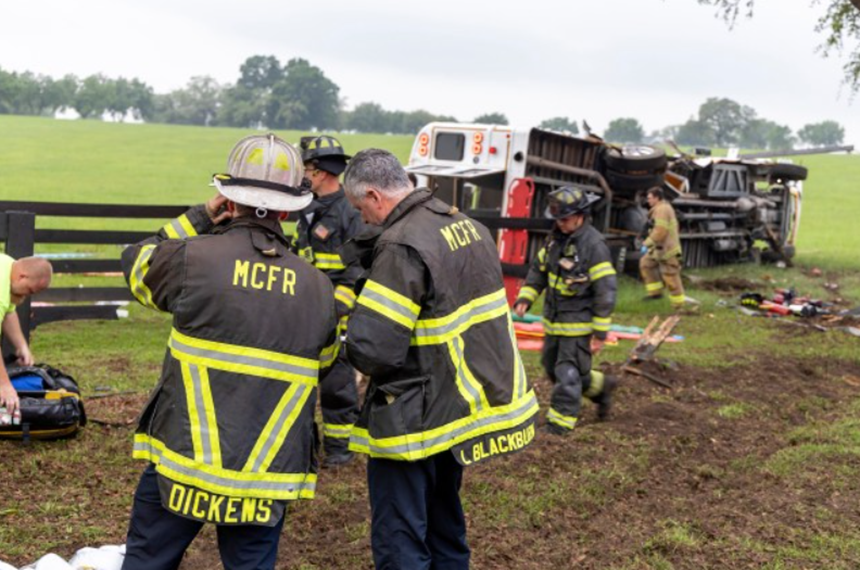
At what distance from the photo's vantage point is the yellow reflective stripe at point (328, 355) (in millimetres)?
3535

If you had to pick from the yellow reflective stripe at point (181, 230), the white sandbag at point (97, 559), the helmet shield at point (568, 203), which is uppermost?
the helmet shield at point (568, 203)

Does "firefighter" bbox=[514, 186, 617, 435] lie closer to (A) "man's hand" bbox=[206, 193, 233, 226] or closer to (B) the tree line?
(A) "man's hand" bbox=[206, 193, 233, 226]

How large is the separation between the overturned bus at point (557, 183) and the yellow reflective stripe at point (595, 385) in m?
4.37

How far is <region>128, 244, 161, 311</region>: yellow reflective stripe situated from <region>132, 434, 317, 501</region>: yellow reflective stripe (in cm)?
47

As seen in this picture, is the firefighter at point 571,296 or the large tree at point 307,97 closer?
the firefighter at point 571,296

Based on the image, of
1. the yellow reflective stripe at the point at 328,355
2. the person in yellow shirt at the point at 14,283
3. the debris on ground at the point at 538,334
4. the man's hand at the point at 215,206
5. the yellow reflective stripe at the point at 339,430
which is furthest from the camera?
the debris on ground at the point at 538,334

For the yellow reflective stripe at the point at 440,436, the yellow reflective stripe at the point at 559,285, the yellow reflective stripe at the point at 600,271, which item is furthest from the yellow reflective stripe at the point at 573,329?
the yellow reflective stripe at the point at 440,436

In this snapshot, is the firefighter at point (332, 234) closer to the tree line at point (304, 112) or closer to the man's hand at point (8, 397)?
the man's hand at point (8, 397)

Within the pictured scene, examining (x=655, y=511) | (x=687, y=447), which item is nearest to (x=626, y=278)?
(x=687, y=447)

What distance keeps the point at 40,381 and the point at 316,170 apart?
231 centimetres

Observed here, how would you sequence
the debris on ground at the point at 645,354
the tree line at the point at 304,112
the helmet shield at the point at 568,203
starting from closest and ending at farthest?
the helmet shield at the point at 568,203 < the debris on ground at the point at 645,354 < the tree line at the point at 304,112

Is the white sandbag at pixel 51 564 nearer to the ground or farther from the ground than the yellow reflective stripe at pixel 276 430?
nearer to the ground

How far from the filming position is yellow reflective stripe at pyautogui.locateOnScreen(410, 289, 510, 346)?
379cm

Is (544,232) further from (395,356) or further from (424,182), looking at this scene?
(395,356)
